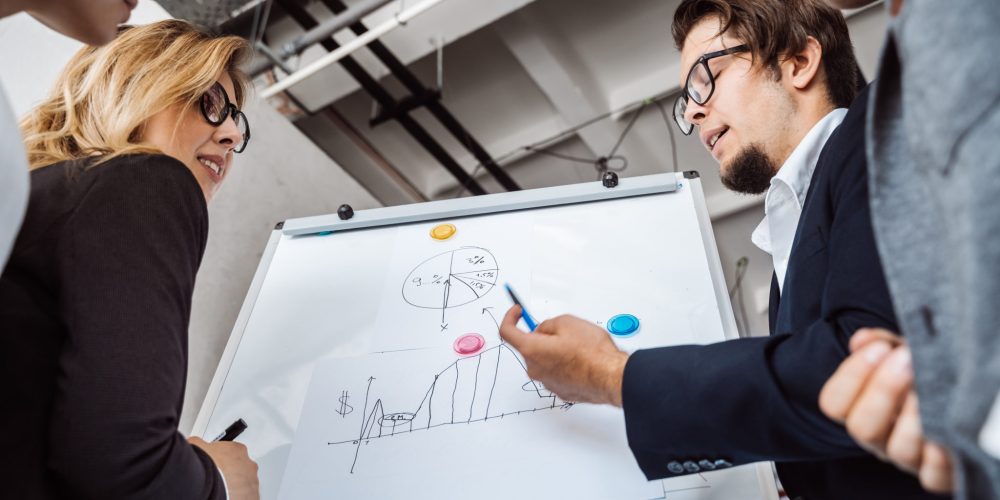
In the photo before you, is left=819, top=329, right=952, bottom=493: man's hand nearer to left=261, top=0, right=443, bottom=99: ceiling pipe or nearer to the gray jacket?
the gray jacket

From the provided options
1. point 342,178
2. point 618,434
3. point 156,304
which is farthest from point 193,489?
point 342,178

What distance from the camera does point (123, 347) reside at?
2.29ft

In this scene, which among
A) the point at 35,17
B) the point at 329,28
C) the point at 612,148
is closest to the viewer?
the point at 35,17

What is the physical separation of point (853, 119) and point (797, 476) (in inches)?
16.7

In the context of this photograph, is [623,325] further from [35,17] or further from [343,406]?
[35,17]

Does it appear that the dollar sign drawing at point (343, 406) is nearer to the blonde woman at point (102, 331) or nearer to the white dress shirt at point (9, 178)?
the blonde woman at point (102, 331)

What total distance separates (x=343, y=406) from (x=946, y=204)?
0.91 m

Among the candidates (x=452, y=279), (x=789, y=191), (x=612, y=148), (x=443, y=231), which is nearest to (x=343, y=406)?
(x=452, y=279)

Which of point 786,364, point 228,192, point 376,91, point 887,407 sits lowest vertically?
point 887,407

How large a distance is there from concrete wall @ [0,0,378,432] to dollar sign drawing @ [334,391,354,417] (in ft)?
2.47

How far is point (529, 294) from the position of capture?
1.18 metres

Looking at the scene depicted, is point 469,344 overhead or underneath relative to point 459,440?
overhead

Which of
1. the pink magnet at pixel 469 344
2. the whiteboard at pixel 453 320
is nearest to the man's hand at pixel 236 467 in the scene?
the whiteboard at pixel 453 320

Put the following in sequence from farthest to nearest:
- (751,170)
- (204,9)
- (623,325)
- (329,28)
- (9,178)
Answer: (329,28)
(204,9)
(751,170)
(623,325)
(9,178)
